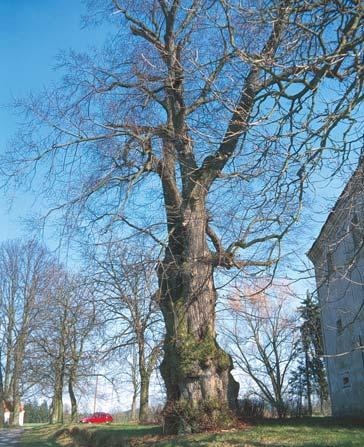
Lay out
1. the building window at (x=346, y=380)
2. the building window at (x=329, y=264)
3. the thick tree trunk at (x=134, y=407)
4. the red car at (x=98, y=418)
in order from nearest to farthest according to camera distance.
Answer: the building window at (x=329, y=264)
the building window at (x=346, y=380)
the thick tree trunk at (x=134, y=407)
the red car at (x=98, y=418)

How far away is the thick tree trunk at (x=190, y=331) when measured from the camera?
11539mm

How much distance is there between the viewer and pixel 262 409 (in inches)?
566

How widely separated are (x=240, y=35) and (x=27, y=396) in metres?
40.4

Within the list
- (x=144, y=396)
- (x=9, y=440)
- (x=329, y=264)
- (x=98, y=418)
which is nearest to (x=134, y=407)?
(x=98, y=418)

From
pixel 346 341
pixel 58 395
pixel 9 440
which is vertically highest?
pixel 346 341

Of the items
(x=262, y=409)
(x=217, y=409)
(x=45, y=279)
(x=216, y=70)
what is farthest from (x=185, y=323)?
(x=45, y=279)

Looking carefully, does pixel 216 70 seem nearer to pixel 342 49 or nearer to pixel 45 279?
pixel 342 49

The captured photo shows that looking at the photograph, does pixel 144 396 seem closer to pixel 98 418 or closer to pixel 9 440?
pixel 9 440

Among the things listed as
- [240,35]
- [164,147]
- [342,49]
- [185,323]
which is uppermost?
[164,147]

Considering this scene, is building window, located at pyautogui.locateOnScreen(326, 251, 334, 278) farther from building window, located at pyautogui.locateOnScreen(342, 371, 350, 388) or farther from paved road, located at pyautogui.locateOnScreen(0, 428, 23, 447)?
paved road, located at pyautogui.locateOnScreen(0, 428, 23, 447)

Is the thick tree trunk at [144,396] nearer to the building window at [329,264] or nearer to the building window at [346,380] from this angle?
the building window at [346,380]

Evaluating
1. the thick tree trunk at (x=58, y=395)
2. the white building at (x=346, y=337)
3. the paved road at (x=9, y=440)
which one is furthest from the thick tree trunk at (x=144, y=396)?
Result: the white building at (x=346, y=337)

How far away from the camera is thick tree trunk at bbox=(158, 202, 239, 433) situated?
37.9ft

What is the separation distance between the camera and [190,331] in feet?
40.0
